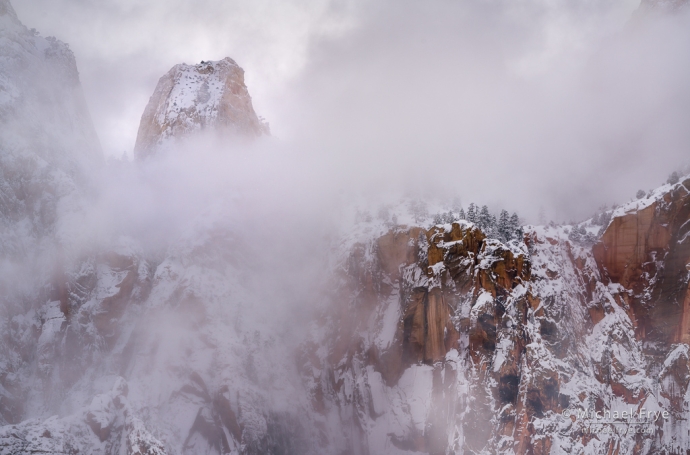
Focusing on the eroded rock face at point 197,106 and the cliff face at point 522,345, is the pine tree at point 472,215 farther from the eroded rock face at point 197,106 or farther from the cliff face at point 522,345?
the eroded rock face at point 197,106

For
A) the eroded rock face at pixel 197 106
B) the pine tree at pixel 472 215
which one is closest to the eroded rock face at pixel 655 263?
the pine tree at pixel 472 215

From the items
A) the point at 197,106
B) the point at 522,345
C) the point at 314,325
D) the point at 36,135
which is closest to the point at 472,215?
the point at 522,345

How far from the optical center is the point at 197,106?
160 meters

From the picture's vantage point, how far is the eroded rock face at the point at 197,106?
158000 millimetres

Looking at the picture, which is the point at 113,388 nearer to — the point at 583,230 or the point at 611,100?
the point at 583,230

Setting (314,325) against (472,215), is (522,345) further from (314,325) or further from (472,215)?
(314,325)

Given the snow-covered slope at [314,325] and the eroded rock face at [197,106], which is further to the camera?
the eroded rock face at [197,106]

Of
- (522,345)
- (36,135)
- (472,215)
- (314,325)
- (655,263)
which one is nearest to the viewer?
(522,345)

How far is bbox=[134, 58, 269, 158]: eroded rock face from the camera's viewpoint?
518 feet

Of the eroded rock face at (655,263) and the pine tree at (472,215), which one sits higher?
the pine tree at (472,215)

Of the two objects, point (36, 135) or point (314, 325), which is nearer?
point (36, 135)

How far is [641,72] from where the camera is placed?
160 metres

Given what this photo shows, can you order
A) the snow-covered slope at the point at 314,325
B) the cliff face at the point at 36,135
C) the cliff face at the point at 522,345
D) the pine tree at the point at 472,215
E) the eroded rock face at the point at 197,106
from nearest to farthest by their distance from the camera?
the cliff face at the point at 522,345, the snow-covered slope at the point at 314,325, the cliff face at the point at 36,135, the pine tree at the point at 472,215, the eroded rock face at the point at 197,106

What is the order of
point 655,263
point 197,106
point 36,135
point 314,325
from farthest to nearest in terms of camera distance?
point 197,106, point 314,325, point 36,135, point 655,263
